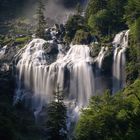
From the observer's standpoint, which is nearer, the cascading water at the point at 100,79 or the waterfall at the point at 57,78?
the cascading water at the point at 100,79

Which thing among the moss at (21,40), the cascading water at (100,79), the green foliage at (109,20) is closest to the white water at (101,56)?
the cascading water at (100,79)

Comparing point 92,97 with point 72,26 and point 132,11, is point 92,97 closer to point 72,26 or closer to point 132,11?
point 132,11

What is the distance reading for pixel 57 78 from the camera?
95312 millimetres

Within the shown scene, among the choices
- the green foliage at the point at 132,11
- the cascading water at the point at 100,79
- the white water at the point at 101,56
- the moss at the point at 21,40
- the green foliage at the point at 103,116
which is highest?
the green foliage at the point at 132,11

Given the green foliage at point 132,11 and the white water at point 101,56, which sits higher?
the green foliage at point 132,11

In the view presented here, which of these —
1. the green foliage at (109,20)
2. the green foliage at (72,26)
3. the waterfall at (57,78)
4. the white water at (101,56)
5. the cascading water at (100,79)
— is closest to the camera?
the cascading water at (100,79)

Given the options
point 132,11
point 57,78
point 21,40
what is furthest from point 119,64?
point 21,40

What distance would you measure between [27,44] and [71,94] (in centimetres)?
2475

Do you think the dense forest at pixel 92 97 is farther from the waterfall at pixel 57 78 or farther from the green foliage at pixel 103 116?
the waterfall at pixel 57 78

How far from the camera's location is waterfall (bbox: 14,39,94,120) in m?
92.7

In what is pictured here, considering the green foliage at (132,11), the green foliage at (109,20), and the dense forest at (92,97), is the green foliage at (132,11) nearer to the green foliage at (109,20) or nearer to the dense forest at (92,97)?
the dense forest at (92,97)

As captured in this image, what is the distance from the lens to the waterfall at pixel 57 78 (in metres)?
92.7

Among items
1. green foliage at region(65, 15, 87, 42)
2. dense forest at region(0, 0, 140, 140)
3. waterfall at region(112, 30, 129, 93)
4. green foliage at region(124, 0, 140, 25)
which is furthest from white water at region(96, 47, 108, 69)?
green foliage at region(65, 15, 87, 42)

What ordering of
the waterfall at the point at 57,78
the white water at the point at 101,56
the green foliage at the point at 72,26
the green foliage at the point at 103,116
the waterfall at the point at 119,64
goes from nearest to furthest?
the green foliage at the point at 103,116 < the waterfall at the point at 119,64 < the waterfall at the point at 57,78 < the white water at the point at 101,56 < the green foliage at the point at 72,26
